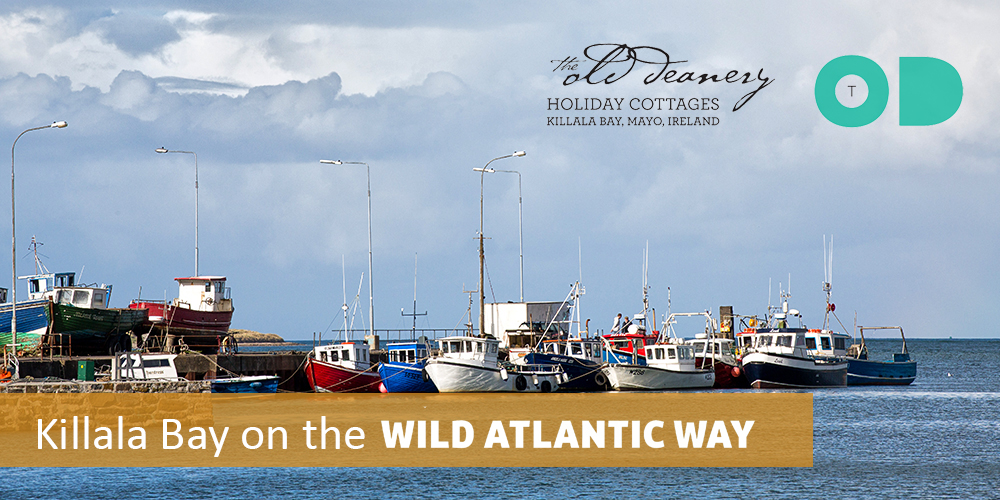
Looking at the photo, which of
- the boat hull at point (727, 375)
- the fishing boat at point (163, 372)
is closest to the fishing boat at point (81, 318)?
the fishing boat at point (163, 372)

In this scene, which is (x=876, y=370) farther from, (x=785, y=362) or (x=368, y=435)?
(x=368, y=435)

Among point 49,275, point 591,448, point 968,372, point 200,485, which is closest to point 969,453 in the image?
point 591,448

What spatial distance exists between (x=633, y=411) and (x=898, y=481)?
19363mm

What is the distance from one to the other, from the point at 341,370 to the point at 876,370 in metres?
37.8

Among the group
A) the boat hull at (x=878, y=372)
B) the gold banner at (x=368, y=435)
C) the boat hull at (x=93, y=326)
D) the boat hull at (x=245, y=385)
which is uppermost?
→ the boat hull at (x=93, y=326)

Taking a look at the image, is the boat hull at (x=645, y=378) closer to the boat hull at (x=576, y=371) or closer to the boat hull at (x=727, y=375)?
the boat hull at (x=576, y=371)

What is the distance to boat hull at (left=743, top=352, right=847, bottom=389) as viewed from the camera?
6347cm

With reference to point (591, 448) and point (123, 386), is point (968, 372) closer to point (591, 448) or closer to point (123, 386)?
point (591, 448)

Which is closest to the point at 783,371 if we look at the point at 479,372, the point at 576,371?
the point at 576,371

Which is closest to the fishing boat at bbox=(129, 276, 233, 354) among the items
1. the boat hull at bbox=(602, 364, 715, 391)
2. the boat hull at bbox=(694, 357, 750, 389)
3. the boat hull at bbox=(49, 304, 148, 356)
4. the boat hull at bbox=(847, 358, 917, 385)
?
the boat hull at bbox=(49, 304, 148, 356)

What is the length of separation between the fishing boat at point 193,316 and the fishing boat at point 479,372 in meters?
14.1

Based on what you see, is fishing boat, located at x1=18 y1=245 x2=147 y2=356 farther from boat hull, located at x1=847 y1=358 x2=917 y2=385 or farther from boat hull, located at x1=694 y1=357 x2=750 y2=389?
boat hull, located at x1=847 y1=358 x2=917 y2=385

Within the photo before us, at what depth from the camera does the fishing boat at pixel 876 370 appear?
2844 inches

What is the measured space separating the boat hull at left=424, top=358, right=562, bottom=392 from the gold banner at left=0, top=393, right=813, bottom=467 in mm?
6462
